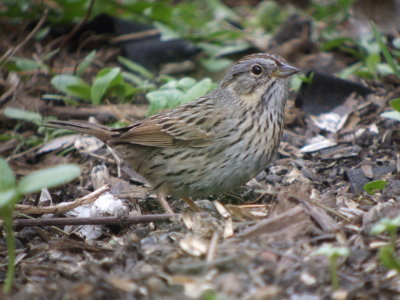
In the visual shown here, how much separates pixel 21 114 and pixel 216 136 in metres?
2.24

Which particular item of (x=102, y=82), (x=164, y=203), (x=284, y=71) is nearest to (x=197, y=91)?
(x=102, y=82)

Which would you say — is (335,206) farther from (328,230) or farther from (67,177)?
(67,177)

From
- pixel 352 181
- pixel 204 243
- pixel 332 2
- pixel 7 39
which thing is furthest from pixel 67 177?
pixel 332 2

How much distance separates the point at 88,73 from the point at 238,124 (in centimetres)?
297

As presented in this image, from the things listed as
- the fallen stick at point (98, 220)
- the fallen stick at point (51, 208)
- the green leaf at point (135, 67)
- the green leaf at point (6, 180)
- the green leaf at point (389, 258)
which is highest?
the green leaf at point (389, 258)

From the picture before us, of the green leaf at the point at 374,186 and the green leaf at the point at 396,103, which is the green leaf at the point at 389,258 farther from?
the green leaf at the point at 396,103

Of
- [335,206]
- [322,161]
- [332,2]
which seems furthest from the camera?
[332,2]

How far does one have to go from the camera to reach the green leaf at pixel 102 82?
17.7ft

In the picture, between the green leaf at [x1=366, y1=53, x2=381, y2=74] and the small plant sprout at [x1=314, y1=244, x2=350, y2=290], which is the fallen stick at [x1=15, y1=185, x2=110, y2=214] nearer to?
the small plant sprout at [x1=314, y1=244, x2=350, y2=290]

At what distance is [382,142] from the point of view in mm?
4766

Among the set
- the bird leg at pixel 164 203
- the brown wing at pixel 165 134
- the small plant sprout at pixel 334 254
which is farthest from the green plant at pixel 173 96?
the small plant sprout at pixel 334 254

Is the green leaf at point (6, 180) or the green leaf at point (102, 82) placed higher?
the green leaf at point (6, 180)

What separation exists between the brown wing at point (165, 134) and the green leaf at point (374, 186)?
1087 millimetres

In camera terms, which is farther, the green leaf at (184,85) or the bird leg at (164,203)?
the green leaf at (184,85)
